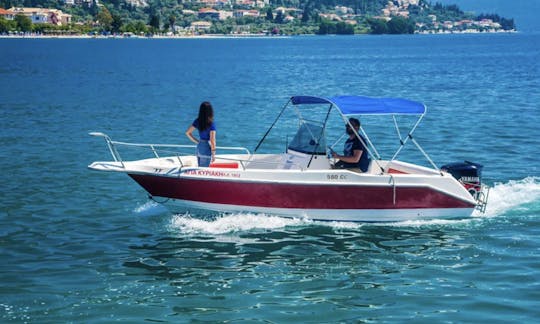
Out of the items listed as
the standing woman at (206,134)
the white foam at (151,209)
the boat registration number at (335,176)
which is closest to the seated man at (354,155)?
the boat registration number at (335,176)

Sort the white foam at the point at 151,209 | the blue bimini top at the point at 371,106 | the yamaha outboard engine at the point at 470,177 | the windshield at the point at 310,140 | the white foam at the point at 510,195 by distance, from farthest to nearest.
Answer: the white foam at the point at 510,195
the white foam at the point at 151,209
the yamaha outboard engine at the point at 470,177
the windshield at the point at 310,140
the blue bimini top at the point at 371,106

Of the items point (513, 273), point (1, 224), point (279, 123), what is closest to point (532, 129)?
point (279, 123)

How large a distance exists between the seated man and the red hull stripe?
2.16ft

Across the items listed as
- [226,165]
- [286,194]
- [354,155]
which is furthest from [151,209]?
[354,155]

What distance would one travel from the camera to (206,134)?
1653cm

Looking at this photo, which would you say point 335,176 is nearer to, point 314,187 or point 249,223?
point 314,187

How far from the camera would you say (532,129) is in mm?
32031

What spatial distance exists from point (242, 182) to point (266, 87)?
40.6 meters

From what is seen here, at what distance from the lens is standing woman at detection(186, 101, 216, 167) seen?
645 inches

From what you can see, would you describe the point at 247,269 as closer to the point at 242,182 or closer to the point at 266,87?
the point at 242,182

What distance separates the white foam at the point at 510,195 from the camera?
1788 cm

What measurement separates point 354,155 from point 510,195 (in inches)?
180

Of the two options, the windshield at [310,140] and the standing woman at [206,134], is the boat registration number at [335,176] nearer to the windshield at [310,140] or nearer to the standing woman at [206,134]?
the windshield at [310,140]

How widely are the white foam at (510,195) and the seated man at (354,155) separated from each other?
2537 millimetres
